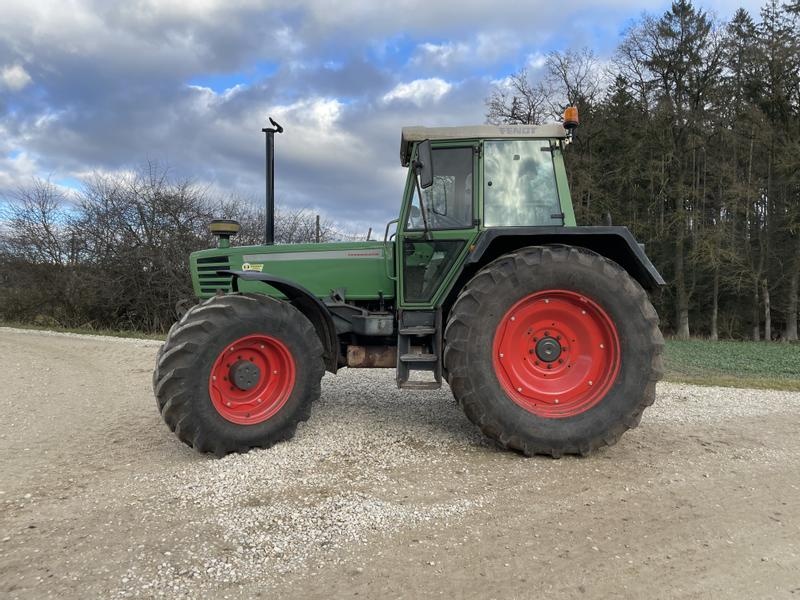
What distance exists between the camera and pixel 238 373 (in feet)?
12.2

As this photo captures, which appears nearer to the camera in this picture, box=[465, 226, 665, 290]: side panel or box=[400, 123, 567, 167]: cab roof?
box=[465, 226, 665, 290]: side panel

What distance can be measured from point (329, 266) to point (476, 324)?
4.97ft

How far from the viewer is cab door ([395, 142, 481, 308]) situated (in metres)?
4.13

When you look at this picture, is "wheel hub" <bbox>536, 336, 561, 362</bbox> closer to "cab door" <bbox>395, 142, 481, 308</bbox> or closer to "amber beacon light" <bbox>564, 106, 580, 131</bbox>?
"cab door" <bbox>395, 142, 481, 308</bbox>

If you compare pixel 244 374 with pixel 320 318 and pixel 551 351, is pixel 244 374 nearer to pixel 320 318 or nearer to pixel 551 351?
pixel 320 318

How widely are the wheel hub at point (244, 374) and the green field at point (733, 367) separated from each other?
255 inches

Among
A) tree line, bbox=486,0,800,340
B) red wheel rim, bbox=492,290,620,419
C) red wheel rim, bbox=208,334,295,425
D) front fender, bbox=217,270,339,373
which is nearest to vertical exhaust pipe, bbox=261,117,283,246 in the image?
front fender, bbox=217,270,339,373

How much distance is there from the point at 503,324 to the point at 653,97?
70.0ft

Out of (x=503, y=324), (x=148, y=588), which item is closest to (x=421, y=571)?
(x=148, y=588)

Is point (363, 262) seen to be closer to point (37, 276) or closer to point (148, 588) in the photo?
point (148, 588)

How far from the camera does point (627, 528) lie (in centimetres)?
272

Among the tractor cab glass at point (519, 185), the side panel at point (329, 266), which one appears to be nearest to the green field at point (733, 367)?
the tractor cab glass at point (519, 185)

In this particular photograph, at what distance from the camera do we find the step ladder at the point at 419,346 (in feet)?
13.0

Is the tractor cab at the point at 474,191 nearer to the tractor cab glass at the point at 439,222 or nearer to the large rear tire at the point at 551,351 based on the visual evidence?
the tractor cab glass at the point at 439,222
